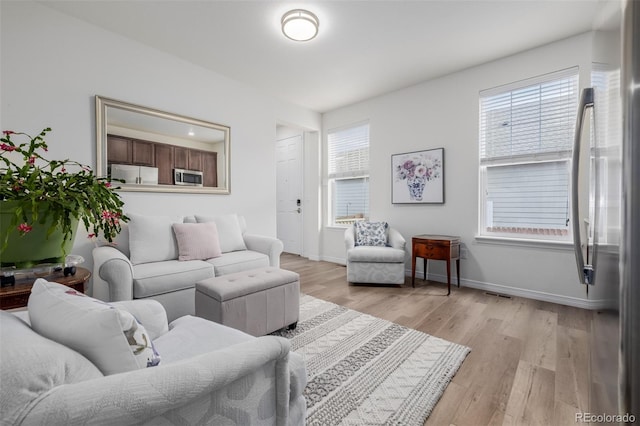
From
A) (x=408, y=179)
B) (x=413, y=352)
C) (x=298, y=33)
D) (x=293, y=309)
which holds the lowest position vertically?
(x=413, y=352)

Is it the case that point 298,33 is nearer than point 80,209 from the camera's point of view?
Result: No

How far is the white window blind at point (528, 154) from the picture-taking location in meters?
2.80

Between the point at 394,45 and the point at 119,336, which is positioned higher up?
the point at 394,45

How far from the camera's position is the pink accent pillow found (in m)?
2.61

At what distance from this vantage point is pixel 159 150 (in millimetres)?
3043

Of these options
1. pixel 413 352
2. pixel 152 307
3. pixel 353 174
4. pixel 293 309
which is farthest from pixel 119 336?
pixel 353 174

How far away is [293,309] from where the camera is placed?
7.22 feet

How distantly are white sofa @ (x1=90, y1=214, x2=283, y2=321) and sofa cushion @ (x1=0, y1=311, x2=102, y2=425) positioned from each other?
1549 mm

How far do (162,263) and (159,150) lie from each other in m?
1.32

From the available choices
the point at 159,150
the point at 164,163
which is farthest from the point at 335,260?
the point at 159,150

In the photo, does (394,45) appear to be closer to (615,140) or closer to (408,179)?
(408,179)

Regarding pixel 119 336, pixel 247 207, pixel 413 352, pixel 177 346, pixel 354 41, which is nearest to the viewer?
pixel 119 336

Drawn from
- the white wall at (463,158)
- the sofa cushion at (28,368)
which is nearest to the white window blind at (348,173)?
the white wall at (463,158)

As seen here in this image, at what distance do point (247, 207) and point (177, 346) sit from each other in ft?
9.27
